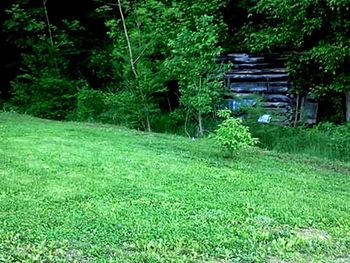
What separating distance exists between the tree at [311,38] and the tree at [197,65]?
187 cm

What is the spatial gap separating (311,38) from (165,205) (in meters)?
7.89

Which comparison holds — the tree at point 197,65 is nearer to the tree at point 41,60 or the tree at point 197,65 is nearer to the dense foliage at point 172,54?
the dense foliage at point 172,54

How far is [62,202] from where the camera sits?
4.39 meters

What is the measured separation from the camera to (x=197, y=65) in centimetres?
941

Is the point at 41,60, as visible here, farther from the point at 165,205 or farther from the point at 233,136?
the point at 165,205

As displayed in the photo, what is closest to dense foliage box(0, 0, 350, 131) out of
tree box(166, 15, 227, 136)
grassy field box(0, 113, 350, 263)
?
tree box(166, 15, 227, 136)

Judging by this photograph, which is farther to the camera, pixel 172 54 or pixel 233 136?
pixel 172 54

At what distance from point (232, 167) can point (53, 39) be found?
9487 mm

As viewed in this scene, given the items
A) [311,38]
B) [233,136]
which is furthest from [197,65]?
[311,38]

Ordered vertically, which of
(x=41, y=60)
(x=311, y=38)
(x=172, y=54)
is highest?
(x=311, y=38)

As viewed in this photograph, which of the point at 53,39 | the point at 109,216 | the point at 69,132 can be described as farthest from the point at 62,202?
the point at 53,39

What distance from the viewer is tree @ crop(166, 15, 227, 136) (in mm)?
9453

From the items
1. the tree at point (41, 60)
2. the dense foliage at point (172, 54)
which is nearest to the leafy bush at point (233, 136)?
the dense foliage at point (172, 54)

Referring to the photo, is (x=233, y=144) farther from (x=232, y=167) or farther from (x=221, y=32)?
(x=221, y=32)
